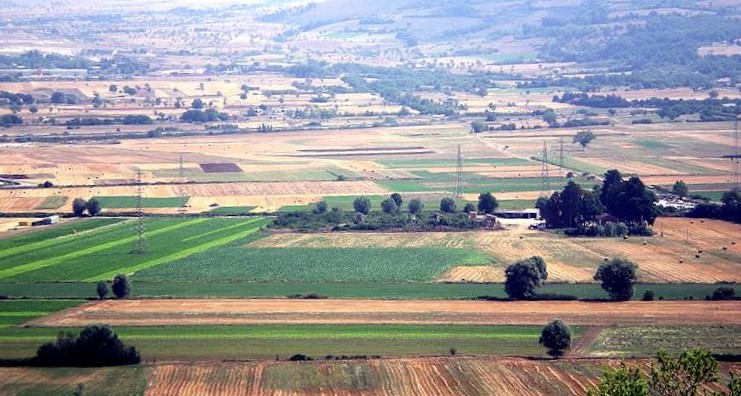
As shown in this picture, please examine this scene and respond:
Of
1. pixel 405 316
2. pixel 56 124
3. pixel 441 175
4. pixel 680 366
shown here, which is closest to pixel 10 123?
pixel 56 124

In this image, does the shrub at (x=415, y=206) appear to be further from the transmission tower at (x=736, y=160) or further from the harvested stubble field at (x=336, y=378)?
the harvested stubble field at (x=336, y=378)

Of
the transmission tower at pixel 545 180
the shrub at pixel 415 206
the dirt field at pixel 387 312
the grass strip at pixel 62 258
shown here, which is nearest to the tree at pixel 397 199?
the shrub at pixel 415 206

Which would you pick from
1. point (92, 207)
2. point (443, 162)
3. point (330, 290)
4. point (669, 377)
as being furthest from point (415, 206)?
point (669, 377)

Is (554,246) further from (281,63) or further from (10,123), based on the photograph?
(281,63)

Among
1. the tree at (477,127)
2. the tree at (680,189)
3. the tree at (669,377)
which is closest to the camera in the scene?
the tree at (669,377)

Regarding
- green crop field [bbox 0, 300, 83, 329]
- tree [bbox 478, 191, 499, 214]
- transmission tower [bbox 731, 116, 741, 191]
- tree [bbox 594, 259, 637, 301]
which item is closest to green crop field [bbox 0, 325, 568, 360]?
green crop field [bbox 0, 300, 83, 329]

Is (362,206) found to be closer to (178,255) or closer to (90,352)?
(178,255)

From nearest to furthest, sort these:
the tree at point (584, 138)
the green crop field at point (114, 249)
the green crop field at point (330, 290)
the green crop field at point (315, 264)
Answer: the green crop field at point (330, 290)
the green crop field at point (315, 264)
the green crop field at point (114, 249)
the tree at point (584, 138)

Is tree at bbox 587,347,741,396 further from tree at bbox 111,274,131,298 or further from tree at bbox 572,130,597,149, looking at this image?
tree at bbox 572,130,597,149
